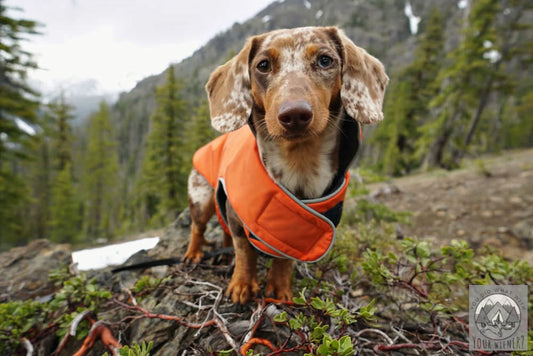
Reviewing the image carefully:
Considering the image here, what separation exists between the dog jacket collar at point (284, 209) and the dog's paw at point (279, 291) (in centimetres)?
34

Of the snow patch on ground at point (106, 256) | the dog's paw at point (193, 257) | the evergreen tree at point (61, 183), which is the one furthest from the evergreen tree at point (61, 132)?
the dog's paw at point (193, 257)

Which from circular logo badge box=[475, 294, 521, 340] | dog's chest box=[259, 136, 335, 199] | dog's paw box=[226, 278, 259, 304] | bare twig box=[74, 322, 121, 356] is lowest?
bare twig box=[74, 322, 121, 356]

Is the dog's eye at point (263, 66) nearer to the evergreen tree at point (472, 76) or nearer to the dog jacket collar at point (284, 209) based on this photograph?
the dog jacket collar at point (284, 209)

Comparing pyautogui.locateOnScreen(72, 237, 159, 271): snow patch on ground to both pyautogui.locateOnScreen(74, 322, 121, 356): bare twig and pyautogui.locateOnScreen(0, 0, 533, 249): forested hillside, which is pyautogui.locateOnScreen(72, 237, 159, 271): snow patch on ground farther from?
pyautogui.locateOnScreen(0, 0, 533, 249): forested hillside

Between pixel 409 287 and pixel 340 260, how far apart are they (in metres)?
0.59

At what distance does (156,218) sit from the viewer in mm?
17641

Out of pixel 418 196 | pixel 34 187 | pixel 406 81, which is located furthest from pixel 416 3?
pixel 34 187

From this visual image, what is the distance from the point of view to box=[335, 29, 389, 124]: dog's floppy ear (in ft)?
6.46

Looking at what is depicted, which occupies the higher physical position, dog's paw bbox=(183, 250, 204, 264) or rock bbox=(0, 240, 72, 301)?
dog's paw bbox=(183, 250, 204, 264)

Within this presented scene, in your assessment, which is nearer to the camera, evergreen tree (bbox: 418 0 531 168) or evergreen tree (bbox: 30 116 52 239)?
evergreen tree (bbox: 418 0 531 168)

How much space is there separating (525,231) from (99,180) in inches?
1741

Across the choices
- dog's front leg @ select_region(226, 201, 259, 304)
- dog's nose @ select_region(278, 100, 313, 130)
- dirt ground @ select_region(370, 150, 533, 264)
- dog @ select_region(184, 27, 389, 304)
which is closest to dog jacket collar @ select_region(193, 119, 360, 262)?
dog @ select_region(184, 27, 389, 304)

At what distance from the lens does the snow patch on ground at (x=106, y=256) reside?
13.1ft

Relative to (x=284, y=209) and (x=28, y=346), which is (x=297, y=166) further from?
(x=28, y=346)
